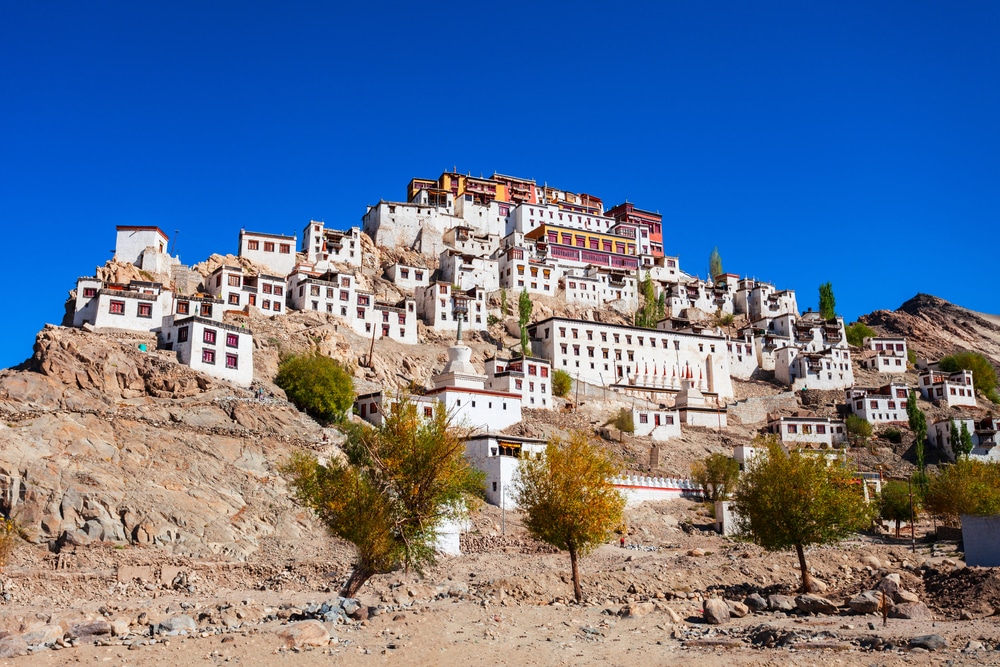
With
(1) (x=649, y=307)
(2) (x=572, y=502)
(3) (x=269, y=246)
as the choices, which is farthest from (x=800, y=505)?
(3) (x=269, y=246)

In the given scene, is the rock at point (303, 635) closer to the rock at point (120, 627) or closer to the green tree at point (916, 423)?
the rock at point (120, 627)

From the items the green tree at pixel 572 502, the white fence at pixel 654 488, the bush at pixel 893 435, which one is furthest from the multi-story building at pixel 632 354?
the green tree at pixel 572 502

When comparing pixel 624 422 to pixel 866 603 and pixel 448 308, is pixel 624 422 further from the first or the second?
pixel 866 603

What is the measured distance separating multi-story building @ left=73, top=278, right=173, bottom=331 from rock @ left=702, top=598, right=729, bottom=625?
1780 inches

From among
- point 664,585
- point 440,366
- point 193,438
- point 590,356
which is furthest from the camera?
point 590,356

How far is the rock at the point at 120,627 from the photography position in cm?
2577

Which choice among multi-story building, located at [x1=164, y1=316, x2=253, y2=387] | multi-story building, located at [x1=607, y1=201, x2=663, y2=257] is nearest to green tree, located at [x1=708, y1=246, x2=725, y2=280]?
multi-story building, located at [x1=607, y1=201, x2=663, y2=257]

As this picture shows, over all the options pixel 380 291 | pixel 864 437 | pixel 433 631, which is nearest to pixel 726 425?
pixel 864 437

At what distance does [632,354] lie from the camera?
285 ft

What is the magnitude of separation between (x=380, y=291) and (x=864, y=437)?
46475 millimetres

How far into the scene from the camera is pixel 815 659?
2328 centimetres

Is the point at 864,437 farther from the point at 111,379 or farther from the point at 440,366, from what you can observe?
the point at 111,379

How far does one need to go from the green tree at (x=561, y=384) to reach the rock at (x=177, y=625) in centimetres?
5119

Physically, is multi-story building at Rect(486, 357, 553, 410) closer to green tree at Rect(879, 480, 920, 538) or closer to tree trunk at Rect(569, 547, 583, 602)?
green tree at Rect(879, 480, 920, 538)
